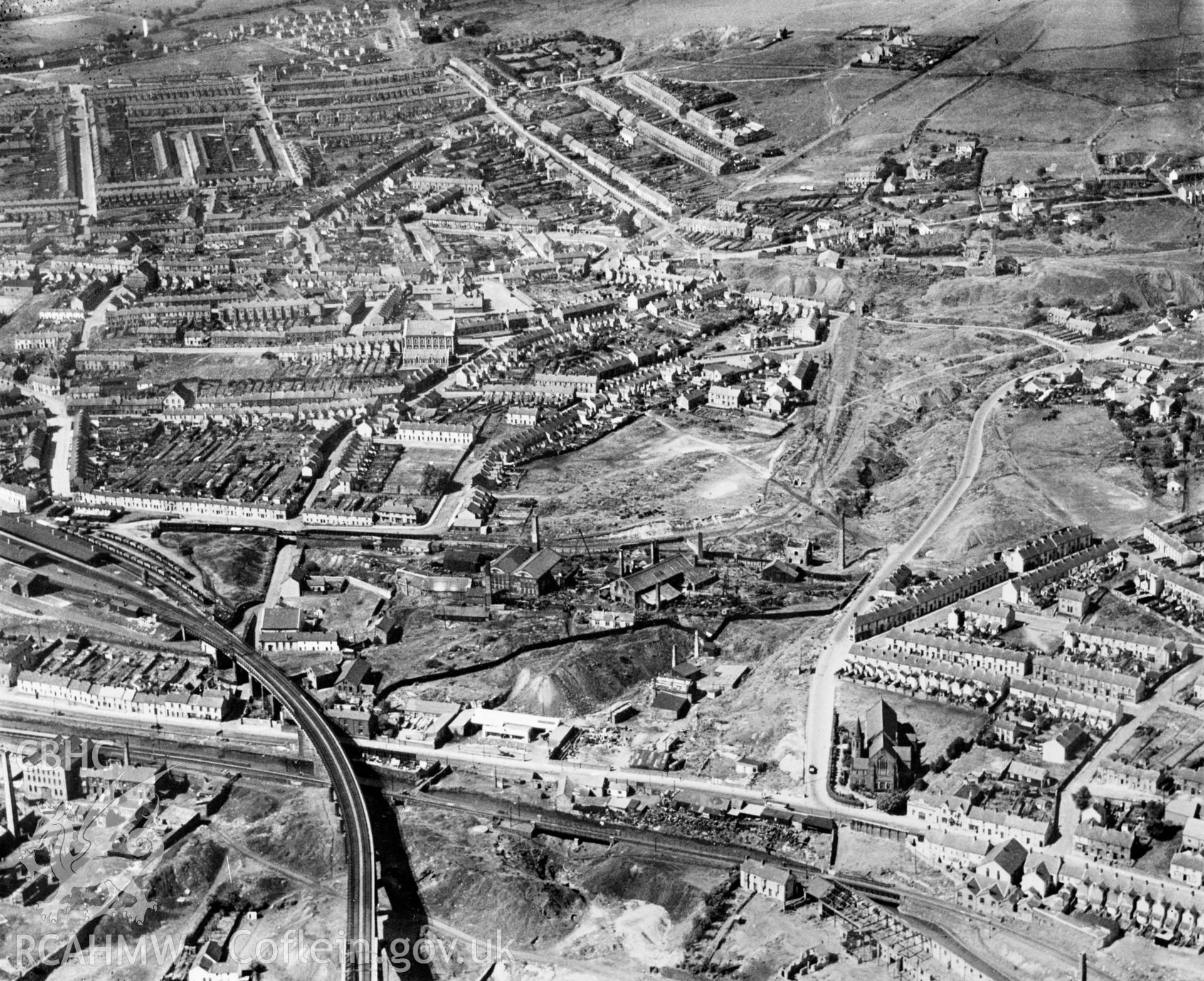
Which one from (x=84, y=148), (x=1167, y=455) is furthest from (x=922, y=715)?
(x=84, y=148)

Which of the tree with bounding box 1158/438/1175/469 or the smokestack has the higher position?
the tree with bounding box 1158/438/1175/469

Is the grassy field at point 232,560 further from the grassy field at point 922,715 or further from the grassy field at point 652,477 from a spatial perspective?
the grassy field at point 922,715

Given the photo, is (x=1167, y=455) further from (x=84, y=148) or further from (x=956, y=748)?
(x=84, y=148)

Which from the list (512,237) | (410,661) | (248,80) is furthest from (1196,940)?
(248,80)

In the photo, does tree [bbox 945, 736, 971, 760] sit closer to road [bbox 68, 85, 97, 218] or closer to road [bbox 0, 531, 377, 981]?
road [bbox 0, 531, 377, 981]

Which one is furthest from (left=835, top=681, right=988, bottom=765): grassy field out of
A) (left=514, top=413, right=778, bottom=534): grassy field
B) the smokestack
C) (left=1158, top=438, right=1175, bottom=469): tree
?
the smokestack

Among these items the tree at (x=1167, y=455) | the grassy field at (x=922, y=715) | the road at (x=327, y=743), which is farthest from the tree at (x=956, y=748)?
the tree at (x=1167, y=455)
